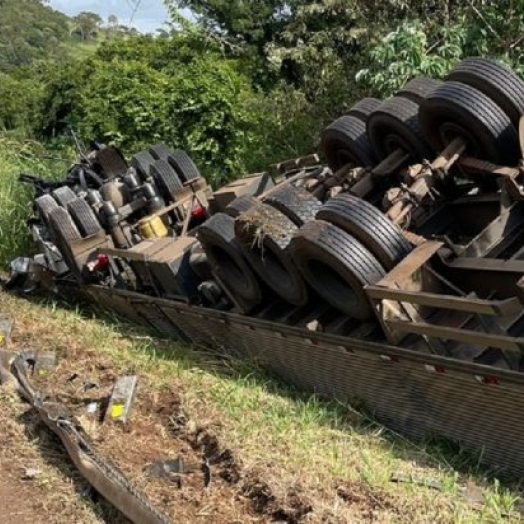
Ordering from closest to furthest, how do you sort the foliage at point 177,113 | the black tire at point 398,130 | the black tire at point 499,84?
the black tire at point 499,84, the black tire at point 398,130, the foliage at point 177,113

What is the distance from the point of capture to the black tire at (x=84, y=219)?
322 inches

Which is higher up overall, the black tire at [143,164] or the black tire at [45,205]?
the black tire at [143,164]

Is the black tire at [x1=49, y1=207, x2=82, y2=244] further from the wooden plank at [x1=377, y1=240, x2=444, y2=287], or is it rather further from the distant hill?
the distant hill

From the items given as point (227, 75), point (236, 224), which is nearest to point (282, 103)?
point (227, 75)

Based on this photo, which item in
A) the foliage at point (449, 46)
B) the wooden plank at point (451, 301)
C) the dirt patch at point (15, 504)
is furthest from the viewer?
the foliage at point (449, 46)

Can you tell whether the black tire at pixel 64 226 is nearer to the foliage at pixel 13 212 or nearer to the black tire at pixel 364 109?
the foliage at pixel 13 212

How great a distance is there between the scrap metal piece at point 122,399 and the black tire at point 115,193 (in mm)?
3340

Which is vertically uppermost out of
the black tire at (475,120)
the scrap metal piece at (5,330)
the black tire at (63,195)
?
the black tire at (475,120)

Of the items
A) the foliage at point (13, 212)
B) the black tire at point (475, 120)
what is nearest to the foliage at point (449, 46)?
the black tire at point (475, 120)

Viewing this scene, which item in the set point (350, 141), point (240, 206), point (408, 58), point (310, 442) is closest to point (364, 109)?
point (350, 141)

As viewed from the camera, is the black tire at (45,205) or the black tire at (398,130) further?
the black tire at (45,205)

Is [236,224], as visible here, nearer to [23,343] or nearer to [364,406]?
[364,406]

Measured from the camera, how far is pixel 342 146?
6680 millimetres

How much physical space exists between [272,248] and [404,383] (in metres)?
1.31
